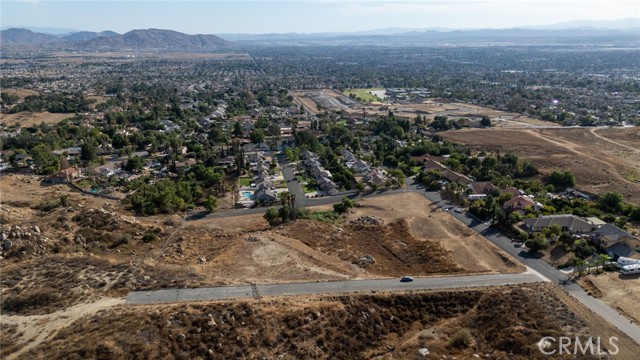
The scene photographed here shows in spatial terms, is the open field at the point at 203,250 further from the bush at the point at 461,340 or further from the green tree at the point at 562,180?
the green tree at the point at 562,180

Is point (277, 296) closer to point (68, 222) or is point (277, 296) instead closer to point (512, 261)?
point (512, 261)

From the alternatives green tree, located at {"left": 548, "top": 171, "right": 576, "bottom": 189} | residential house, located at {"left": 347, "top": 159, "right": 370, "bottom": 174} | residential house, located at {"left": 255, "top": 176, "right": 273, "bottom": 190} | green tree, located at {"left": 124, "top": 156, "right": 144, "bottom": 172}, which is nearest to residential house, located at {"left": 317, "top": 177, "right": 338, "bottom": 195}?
residential house, located at {"left": 255, "top": 176, "right": 273, "bottom": 190}

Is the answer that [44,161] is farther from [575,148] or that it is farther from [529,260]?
[575,148]

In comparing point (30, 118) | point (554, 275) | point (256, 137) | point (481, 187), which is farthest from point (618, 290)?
point (30, 118)

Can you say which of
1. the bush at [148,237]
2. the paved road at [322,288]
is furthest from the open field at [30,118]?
the paved road at [322,288]

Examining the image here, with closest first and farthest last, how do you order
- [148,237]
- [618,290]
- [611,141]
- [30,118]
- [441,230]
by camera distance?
[618,290], [148,237], [441,230], [611,141], [30,118]

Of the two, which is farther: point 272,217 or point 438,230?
point 272,217
